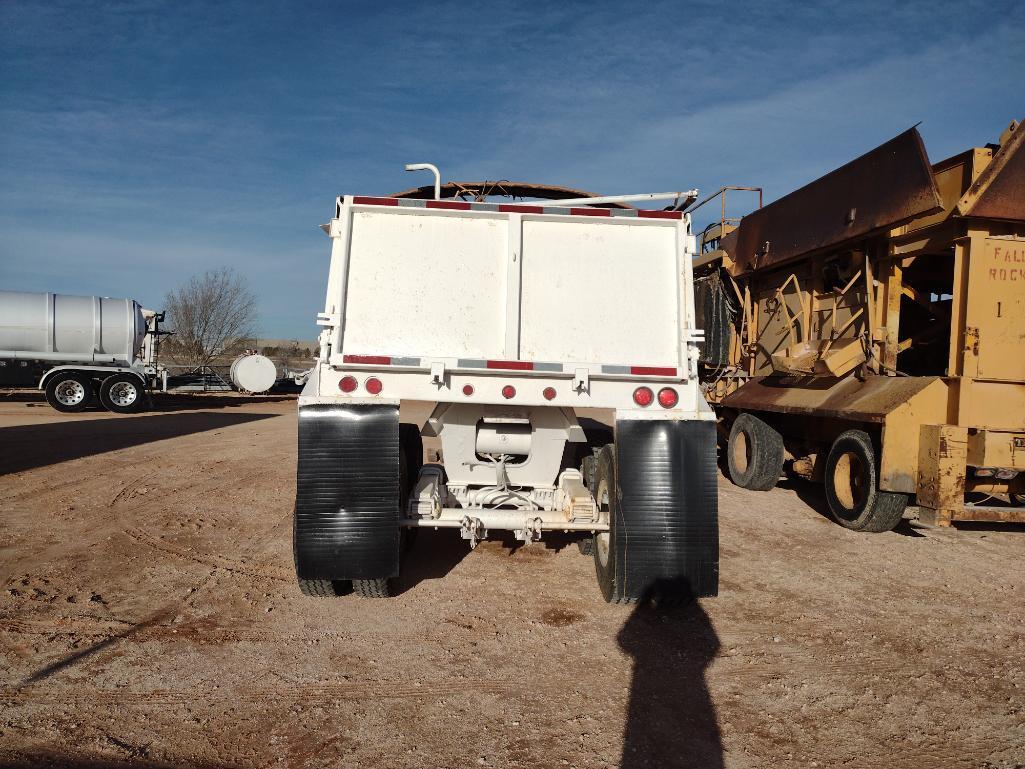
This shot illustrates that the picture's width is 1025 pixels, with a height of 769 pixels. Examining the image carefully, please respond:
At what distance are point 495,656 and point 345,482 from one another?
1417mm

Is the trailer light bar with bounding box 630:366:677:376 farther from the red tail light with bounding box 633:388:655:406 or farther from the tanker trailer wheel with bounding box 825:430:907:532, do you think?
the tanker trailer wheel with bounding box 825:430:907:532

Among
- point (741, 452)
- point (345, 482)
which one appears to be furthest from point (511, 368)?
point (741, 452)

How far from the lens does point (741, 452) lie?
1034 centimetres

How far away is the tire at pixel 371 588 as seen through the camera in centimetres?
488

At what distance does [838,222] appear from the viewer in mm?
8406

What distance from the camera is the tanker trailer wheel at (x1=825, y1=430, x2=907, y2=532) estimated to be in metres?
7.11

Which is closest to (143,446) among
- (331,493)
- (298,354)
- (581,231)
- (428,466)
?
(428,466)

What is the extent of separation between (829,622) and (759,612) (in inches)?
18.1

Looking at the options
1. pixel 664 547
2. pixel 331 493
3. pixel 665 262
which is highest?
pixel 665 262

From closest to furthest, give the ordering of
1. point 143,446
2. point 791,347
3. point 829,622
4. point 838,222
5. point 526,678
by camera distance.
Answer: point 526,678
point 829,622
point 838,222
point 791,347
point 143,446

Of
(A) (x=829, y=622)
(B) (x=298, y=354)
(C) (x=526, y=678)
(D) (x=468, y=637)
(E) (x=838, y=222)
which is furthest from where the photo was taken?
(B) (x=298, y=354)

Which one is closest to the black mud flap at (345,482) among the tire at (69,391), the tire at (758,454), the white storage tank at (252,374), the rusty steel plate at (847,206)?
the rusty steel plate at (847,206)

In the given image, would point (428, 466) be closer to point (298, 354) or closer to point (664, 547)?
point (664, 547)

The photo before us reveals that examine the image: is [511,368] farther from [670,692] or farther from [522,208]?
[670,692]
